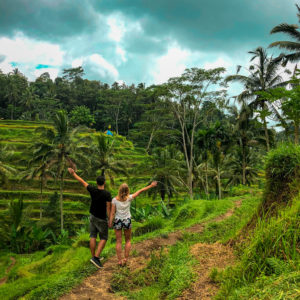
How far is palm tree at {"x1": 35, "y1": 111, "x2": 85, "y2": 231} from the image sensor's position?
20344 millimetres

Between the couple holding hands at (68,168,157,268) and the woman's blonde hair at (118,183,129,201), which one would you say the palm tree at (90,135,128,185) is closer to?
the couple holding hands at (68,168,157,268)

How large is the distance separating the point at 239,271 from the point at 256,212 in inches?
72.3

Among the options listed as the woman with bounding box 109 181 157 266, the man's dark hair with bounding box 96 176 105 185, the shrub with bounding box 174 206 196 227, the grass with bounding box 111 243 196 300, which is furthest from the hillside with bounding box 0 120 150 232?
the grass with bounding box 111 243 196 300

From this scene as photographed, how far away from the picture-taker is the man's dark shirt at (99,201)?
446cm

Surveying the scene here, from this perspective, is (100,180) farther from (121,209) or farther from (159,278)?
(159,278)

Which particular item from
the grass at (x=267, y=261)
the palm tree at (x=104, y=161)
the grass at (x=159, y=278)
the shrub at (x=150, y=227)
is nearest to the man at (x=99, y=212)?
the grass at (x=159, y=278)

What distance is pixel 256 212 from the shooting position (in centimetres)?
446

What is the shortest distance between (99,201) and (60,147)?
689 inches

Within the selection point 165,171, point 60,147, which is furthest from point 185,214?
point 60,147

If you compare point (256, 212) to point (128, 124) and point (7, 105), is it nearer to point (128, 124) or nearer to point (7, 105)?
point (128, 124)

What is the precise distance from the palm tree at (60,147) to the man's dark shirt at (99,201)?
1682 cm

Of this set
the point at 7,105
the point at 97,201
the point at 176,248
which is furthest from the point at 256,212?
the point at 7,105

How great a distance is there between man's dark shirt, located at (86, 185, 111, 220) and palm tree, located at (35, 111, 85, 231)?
16.8 m

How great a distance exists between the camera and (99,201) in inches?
176
